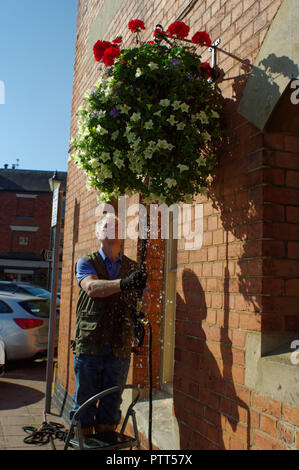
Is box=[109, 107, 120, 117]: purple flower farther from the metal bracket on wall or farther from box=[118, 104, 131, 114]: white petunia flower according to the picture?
the metal bracket on wall

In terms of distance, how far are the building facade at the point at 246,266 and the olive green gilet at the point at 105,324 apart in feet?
1.27

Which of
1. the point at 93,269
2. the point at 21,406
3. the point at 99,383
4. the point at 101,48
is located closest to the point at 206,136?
the point at 101,48

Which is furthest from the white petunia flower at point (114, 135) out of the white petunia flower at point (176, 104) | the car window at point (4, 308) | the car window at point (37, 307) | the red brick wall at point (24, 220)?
the red brick wall at point (24, 220)

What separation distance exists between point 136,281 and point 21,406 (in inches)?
182

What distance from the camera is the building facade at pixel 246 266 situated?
95.1 inches

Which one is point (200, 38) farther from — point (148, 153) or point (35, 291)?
point (35, 291)

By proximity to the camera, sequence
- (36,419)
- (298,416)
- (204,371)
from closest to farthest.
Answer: (298,416) < (204,371) < (36,419)

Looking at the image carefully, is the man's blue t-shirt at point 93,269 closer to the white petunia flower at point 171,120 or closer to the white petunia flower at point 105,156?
the white petunia flower at point 105,156

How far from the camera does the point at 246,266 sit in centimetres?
262


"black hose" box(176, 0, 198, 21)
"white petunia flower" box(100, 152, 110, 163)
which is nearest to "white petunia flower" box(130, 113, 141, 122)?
"white petunia flower" box(100, 152, 110, 163)

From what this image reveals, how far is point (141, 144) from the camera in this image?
8.76 feet
